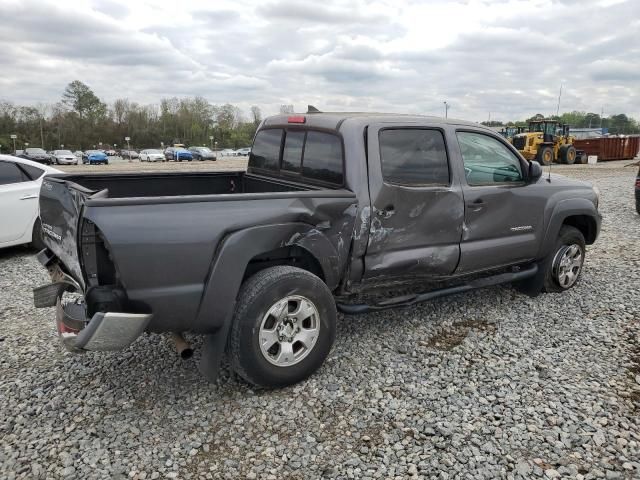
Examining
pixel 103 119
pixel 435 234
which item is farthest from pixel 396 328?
pixel 103 119

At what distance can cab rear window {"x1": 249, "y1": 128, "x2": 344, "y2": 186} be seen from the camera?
3.73 metres

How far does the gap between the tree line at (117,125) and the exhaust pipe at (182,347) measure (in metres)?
70.1

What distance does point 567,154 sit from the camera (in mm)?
27438

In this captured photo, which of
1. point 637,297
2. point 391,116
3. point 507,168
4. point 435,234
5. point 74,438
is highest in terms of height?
point 391,116

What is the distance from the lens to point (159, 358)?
3.82m

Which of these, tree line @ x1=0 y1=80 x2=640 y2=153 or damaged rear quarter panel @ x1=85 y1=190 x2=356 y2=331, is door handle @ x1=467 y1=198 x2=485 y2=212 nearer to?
damaged rear quarter panel @ x1=85 y1=190 x2=356 y2=331

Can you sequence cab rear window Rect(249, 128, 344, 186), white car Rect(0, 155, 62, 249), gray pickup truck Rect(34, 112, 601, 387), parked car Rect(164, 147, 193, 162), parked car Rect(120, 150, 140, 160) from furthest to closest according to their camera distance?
parked car Rect(120, 150, 140, 160), parked car Rect(164, 147, 193, 162), white car Rect(0, 155, 62, 249), cab rear window Rect(249, 128, 344, 186), gray pickup truck Rect(34, 112, 601, 387)

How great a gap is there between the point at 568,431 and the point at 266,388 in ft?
6.25

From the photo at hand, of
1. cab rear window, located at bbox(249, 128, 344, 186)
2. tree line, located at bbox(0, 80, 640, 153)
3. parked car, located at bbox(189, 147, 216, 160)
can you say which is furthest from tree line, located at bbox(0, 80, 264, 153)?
cab rear window, located at bbox(249, 128, 344, 186)

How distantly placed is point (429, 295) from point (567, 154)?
89.2 ft

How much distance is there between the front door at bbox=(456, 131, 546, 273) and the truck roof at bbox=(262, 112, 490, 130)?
0.24 meters

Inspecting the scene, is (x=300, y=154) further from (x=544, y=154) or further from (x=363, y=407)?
(x=544, y=154)

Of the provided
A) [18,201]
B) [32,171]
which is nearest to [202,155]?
[32,171]

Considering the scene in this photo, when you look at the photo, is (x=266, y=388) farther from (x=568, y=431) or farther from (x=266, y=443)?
(x=568, y=431)
